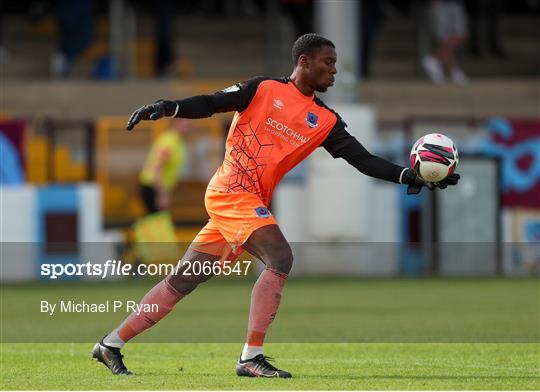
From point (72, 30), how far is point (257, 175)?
1521cm

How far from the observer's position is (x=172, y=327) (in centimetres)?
1437

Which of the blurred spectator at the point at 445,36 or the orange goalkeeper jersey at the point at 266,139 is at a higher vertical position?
the blurred spectator at the point at 445,36

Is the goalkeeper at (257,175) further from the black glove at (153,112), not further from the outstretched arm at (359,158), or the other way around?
the black glove at (153,112)

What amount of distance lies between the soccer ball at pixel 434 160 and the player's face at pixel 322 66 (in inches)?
30.0

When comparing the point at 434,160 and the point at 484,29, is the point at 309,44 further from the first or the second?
the point at 484,29

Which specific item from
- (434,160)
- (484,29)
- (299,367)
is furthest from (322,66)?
(484,29)

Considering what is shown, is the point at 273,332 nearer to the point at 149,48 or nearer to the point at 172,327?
the point at 172,327

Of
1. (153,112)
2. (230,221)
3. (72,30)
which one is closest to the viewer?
(153,112)

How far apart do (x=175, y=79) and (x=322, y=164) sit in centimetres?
342

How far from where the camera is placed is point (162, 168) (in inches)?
849

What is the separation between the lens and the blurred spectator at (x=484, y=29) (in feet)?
90.4

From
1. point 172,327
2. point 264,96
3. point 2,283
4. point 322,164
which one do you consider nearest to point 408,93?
point 322,164

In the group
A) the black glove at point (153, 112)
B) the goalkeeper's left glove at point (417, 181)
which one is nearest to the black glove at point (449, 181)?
the goalkeeper's left glove at point (417, 181)

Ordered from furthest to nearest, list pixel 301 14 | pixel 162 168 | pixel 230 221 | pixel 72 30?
pixel 72 30 → pixel 301 14 → pixel 162 168 → pixel 230 221
